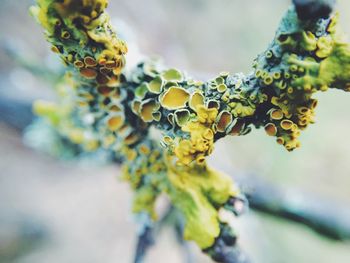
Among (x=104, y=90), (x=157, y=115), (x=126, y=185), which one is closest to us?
(x=157, y=115)

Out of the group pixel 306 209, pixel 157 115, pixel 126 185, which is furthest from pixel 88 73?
pixel 126 185

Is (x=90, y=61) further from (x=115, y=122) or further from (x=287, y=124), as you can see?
(x=287, y=124)

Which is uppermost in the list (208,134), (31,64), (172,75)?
(31,64)

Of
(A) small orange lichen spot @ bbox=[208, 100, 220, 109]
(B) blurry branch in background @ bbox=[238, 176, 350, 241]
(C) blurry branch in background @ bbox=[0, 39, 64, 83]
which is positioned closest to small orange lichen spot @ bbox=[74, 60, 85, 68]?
(A) small orange lichen spot @ bbox=[208, 100, 220, 109]

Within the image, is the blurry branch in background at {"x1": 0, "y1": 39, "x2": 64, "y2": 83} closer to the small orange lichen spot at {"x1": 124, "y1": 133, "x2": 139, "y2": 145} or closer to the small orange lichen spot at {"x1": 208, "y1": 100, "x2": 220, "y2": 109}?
the small orange lichen spot at {"x1": 124, "y1": 133, "x2": 139, "y2": 145}

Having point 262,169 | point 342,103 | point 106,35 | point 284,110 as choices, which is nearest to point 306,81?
point 284,110

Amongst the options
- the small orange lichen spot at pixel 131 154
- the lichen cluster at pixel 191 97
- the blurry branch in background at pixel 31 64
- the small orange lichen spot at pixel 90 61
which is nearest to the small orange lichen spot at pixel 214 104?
the lichen cluster at pixel 191 97
